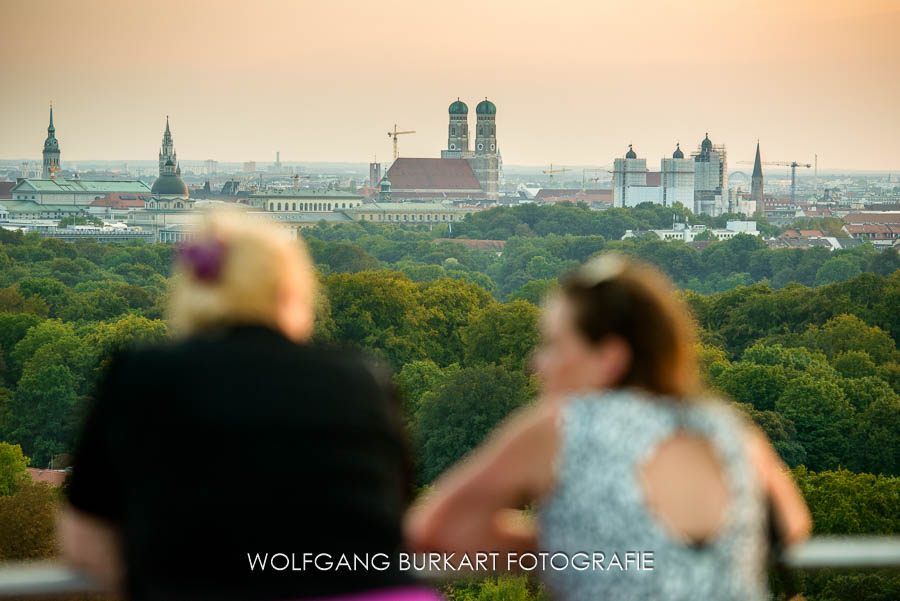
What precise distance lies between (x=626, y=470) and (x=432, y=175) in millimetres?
192682

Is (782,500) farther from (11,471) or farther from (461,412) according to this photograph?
(461,412)

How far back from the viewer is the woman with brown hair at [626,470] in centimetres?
308

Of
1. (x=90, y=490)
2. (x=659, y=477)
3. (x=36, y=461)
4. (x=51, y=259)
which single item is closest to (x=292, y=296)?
(x=90, y=490)

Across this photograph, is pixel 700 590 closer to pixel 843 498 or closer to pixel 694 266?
pixel 843 498

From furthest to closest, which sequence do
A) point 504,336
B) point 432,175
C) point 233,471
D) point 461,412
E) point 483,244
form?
point 432,175, point 483,244, point 504,336, point 461,412, point 233,471

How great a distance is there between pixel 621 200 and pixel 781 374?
16120cm

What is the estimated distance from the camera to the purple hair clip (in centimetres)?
312

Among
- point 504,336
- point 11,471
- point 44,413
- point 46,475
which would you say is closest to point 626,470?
point 11,471

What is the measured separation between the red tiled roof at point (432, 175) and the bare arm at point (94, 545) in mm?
186674

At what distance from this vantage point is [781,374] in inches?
1560

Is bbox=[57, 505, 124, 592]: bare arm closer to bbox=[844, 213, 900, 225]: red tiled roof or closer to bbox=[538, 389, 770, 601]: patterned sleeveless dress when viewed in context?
bbox=[538, 389, 770, 601]: patterned sleeveless dress

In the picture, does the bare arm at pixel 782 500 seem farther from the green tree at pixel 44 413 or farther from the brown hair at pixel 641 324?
the green tree at pixel 44 413

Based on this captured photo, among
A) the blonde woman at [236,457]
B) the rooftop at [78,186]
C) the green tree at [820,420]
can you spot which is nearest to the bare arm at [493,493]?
the blonde woman at [236,457]

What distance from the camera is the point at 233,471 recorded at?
2.99m
